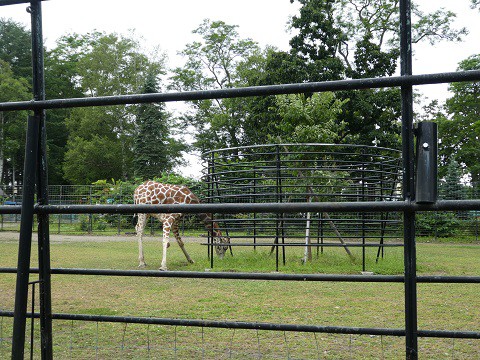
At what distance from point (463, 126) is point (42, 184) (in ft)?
53.5

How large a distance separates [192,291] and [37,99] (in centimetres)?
428

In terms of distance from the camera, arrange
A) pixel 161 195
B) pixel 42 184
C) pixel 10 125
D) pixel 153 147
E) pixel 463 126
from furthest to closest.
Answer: pixel 153 147 < pixel 463 126 < pixel 10 125 < pixel 161 195 < pixel 42 184

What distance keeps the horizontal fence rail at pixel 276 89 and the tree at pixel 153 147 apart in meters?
14.3

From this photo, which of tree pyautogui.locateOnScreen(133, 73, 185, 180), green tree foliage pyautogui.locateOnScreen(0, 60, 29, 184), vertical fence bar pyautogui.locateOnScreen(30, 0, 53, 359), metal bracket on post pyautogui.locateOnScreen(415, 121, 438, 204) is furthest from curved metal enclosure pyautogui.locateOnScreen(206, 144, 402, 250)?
green tree foliage pyautogui.locateOnScreen(0, 60, 29, 184)

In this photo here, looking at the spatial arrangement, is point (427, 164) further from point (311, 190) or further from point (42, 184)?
point (311, 190)

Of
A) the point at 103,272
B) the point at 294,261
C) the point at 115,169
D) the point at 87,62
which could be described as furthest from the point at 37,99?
the point at 87,62

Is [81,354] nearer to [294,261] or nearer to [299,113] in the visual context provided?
[294,261]

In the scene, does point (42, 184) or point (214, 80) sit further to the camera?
point (214, 80)

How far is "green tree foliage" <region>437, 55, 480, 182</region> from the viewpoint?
599 inches

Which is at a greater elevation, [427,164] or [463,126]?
[463,126]

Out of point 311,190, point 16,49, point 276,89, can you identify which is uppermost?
point 16,49

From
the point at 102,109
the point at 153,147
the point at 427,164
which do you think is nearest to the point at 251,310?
the point at 427,164

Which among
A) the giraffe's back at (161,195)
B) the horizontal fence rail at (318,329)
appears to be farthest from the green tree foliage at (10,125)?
the horizontal fence rail at (318,329)

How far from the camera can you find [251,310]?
4.71 metres
